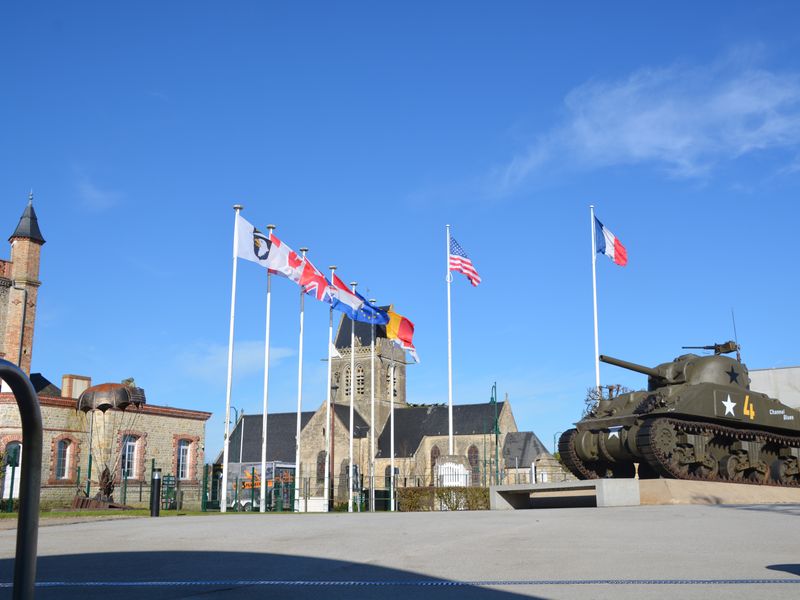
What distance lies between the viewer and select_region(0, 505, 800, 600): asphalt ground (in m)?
6.27

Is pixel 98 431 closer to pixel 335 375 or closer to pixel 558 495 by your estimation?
pixel 558 495

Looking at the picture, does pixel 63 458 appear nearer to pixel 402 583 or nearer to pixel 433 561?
pixel 433 561

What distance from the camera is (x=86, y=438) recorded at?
34.1 meters

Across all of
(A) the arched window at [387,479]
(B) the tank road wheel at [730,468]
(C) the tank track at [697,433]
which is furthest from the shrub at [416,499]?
(B) the tank road wheel at [730,468]

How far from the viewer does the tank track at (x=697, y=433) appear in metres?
20.4

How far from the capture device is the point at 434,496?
23.8m

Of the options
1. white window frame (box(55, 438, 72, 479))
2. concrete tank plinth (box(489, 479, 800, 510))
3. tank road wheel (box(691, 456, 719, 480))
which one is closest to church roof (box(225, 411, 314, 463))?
white window frame (box(55, 438, 72, 479))

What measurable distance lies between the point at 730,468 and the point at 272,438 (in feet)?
245

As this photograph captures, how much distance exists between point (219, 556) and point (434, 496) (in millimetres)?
15464

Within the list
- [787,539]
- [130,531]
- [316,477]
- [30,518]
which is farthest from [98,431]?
[316,477]

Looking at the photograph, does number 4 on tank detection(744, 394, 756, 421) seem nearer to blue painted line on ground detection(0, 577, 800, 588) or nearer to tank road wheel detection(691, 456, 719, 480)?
tank road wheel detection(691, 456, 719, 480)

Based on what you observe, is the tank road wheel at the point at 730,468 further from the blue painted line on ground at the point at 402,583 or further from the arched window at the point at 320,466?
the arched window at the point at 320,466

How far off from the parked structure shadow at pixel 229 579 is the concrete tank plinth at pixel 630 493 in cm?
1182

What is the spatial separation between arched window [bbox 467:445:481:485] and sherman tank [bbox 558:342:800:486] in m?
48.5
